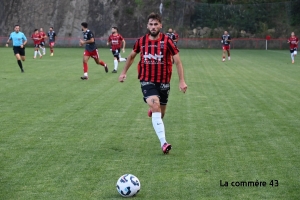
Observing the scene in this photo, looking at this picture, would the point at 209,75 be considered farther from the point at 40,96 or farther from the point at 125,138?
the point at 125,138

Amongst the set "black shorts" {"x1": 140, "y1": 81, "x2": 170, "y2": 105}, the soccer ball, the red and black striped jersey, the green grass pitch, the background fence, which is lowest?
the background fence

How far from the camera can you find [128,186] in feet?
20.4

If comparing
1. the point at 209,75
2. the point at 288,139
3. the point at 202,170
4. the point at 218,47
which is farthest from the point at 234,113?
the point at 218,47

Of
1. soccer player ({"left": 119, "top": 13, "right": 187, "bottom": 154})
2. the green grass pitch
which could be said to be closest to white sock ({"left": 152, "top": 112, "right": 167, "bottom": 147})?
soccer player ({"left": 119, "top": 13, "right": 187, "bottom": 154})

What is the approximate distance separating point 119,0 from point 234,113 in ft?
166

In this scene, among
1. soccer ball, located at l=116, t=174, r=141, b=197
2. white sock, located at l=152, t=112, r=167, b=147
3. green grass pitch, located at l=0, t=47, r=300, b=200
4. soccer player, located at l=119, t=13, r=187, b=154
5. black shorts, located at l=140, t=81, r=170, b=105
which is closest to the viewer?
soccer ball, located at l=116, t=174, r=141, b=197

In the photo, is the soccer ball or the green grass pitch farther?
the green grass pitch

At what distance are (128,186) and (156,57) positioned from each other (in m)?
3.06

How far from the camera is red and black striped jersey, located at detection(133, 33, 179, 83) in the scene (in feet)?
28.9

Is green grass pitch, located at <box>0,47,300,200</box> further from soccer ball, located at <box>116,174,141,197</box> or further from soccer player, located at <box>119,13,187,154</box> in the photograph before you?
soccer player, located at <box>119,13,187,154</box>

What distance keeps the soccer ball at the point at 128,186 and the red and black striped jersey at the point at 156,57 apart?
9.36 ft

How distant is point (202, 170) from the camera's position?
24.6 ft

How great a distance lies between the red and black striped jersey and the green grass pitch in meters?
1.08

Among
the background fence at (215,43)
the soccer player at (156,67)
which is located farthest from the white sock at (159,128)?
the background fence at (215,43)
